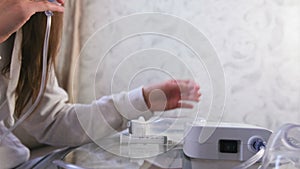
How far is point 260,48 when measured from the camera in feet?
4.12

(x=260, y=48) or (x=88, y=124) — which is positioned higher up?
(x=260, y=48)

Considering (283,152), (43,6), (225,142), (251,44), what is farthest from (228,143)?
(251,44)

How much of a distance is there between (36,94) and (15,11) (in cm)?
29

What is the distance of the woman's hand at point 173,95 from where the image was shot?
639mm

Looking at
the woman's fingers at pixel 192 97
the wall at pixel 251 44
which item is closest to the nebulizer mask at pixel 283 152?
the woman's fingers at pixel 192 97

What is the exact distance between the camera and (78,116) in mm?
830

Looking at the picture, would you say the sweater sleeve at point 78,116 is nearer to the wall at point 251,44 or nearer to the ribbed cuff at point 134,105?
the ribbed cuff at point 134,105

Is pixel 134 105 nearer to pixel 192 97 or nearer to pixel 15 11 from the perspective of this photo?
pixel 192 97

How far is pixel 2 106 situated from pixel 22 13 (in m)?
0.26

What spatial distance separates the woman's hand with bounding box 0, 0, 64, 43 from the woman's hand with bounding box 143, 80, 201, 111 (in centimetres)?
26

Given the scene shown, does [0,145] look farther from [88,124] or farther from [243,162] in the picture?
[243,162]

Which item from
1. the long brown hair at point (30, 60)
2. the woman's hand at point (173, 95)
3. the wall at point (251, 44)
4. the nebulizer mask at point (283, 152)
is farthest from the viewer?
the wall at point (251, 44)

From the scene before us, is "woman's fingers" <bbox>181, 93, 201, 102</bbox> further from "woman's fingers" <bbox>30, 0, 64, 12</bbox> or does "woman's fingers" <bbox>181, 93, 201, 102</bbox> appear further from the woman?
"woman's fingers" <bbox>30, 0, 64, 12</bbox>

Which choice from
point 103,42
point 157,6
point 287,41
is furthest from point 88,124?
point 287,41
